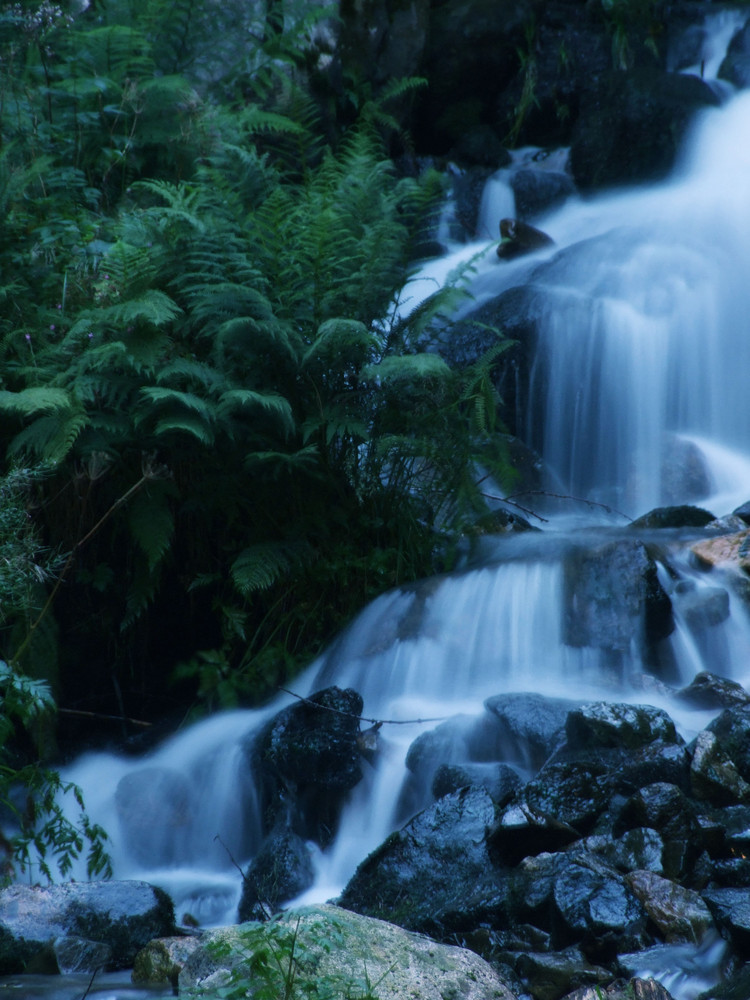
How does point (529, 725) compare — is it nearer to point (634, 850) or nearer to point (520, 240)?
point (634, 850)

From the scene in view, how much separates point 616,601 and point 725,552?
30.2 inches

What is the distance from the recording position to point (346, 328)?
14.8 feet

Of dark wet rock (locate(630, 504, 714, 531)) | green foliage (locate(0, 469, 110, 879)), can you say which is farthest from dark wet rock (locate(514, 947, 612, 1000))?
dark wet rock (locate(630, 504, 714, 531))

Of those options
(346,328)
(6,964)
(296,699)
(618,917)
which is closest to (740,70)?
(346,328)

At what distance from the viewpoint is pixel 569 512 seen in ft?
22.1

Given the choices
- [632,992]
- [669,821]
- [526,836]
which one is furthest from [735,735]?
[632,992]

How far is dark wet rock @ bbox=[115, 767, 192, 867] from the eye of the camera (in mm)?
4180

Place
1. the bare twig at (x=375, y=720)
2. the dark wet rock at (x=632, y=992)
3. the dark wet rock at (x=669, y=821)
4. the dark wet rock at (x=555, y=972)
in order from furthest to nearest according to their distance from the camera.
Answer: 1. the bare twig at (x=375, y=720)
2. the dark wet rock at (x=669, y=821)
3. the dark wet rock at (x=555, y=972)
4. the dark wet rock at (x=632, y=992)

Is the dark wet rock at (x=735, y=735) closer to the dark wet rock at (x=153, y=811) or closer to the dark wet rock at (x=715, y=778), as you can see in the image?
the dark wet rock at (x=715, y=778)

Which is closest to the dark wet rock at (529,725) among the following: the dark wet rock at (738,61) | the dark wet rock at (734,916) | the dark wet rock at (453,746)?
the dark wet rock at (453,746)

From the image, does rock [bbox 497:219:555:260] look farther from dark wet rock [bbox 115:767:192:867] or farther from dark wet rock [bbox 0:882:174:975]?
dark wet rock [bbox 0:882:174:975]

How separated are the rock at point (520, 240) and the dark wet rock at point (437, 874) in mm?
6911

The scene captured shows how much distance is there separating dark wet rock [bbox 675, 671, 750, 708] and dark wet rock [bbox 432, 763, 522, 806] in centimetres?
97

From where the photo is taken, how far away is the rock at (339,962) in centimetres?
189
